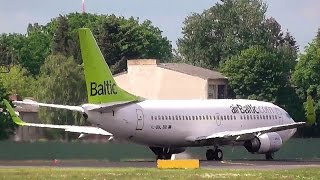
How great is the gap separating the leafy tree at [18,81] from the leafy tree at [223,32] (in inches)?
903

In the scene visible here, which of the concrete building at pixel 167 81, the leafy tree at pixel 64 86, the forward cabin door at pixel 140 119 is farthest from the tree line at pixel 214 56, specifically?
the forward cabin door at pixel 140 119

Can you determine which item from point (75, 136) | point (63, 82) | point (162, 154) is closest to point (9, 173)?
point (162, 154)

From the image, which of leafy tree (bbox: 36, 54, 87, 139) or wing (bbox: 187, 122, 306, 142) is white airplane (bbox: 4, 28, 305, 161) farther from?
leafy tree (bbox: 36, 54, 87, 139)

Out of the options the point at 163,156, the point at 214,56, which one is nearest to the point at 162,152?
the point at 163,156

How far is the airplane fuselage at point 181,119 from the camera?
78812 millimetres

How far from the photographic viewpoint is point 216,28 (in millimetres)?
183000

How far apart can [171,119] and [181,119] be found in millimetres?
1026

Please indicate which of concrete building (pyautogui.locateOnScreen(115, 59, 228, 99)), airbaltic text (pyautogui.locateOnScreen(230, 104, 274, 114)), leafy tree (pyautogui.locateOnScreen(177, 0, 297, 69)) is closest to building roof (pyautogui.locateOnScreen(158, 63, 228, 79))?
concrete building (pyautogui.locateOnScreen(115, 59, 228, 99))

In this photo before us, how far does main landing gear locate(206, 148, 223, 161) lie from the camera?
8544 centimetres

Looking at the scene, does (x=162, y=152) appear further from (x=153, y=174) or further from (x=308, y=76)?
(x=308, y=76)

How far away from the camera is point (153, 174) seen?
203 feet

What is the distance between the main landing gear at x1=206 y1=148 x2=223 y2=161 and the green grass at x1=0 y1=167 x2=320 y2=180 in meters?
18.6

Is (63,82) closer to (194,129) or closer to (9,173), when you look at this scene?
(194,129)

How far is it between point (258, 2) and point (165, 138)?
344ft
